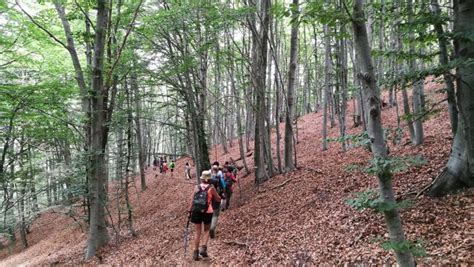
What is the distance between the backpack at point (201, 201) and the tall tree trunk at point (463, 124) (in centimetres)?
423

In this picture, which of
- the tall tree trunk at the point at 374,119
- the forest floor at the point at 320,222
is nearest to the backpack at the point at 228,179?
the forest floor at the point at 320,222

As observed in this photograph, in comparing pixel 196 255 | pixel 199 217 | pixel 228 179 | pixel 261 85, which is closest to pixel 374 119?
pixel 199 217

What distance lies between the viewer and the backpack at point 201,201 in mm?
6695

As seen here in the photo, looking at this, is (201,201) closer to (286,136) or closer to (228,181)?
(228,181)

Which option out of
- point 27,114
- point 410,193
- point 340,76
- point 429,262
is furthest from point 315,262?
point 27,114

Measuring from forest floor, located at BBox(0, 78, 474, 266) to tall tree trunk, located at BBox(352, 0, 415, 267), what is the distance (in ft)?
0.94

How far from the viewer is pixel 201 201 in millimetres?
6715

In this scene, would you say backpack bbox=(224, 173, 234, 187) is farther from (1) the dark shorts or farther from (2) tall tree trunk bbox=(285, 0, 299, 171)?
(1) the dark shorts

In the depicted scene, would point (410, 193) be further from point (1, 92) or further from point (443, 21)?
point (1, 92)

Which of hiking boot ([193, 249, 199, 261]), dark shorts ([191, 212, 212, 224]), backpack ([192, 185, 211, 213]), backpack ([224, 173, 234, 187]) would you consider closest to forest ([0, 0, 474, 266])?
hiking boot ([193, 249, 199, 261])

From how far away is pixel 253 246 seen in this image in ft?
23.4

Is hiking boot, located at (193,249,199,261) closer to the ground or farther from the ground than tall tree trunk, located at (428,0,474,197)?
closer to the ground

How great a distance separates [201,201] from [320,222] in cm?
258

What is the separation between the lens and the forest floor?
16.0 ft
